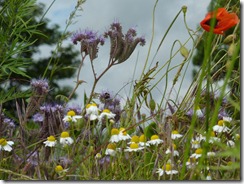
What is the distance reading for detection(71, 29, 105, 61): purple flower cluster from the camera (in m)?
1.80

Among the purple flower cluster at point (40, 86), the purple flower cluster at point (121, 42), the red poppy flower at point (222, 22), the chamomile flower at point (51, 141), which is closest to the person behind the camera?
the red poppy flower at point (222, 22)

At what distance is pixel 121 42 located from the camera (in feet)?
5.85

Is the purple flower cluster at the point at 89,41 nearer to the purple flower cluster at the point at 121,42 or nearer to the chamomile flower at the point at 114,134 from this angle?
the purple flower cluster at the point at 121,42

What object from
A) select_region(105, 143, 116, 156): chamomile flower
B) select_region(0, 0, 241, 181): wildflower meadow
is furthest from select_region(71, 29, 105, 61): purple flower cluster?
select_region(105, 143, 116, 156): chamomile flower

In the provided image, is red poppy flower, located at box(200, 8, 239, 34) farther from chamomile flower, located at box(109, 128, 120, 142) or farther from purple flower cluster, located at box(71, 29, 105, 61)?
purple flower cluster, located at box(71, 29, 105, 61)

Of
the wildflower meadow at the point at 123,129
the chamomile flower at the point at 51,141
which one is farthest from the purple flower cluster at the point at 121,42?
the chamomile flower at the point at 51,141

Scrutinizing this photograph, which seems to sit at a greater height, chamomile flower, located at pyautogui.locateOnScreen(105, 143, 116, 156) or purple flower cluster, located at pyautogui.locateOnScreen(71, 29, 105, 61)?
purple flower cluster, located at pyautogui.locateOnScreen(71, 29, 105, 61)

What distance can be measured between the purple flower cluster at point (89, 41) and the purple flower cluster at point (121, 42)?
0.04 m

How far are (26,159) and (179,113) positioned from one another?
0.47m

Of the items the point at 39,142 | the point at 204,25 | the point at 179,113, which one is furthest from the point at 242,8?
the point at 39,142

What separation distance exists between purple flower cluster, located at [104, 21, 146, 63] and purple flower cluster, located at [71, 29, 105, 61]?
4cm

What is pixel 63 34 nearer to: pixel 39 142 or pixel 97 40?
pixel 97 40

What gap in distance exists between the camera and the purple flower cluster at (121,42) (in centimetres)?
179

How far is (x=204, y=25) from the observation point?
1.28 meters
